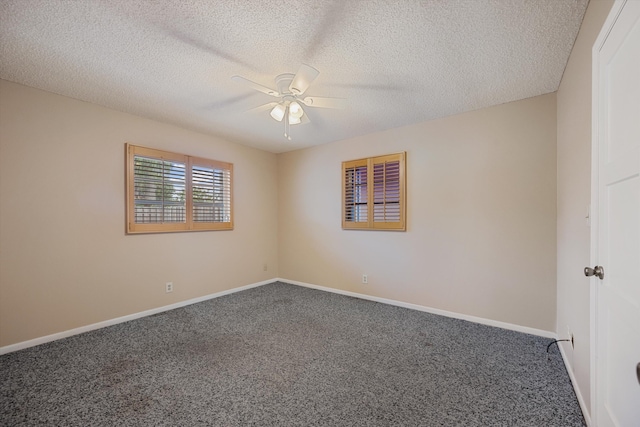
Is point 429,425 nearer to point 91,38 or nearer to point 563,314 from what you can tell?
point 563,314

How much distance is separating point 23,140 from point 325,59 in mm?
2947

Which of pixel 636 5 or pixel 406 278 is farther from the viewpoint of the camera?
pixel 406 278

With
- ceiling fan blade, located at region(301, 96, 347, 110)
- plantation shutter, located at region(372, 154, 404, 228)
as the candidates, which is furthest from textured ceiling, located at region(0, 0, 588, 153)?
plantation shutter, located at region(372, 154, 404, 228)

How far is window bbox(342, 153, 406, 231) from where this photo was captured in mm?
3703

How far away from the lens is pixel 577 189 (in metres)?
1.87

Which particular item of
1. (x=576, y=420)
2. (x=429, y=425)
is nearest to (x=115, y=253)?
(x=429, y=425)

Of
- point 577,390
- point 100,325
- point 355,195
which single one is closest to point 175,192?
point 100,325

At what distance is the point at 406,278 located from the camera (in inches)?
143

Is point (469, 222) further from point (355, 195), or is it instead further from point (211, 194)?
point (211, 194)

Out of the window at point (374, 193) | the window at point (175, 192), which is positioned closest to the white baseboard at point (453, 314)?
the window at point (374, 193)

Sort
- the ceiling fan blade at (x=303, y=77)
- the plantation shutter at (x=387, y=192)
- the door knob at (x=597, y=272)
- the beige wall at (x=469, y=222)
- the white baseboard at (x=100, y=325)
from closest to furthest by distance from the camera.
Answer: the door knob at (x=597, y=272)
the ceiling fan blade at (x=303, y=77)
the white baseboard at (x=100, y=325)
the beige wall at (x=469, y=222)
the plantation shutter at (x=387, y=192)

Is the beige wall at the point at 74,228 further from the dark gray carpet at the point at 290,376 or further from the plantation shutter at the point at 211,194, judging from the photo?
the dark gray carpet at the point at 290,376

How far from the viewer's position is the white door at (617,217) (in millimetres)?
1006

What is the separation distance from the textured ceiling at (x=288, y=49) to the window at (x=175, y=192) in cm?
73
